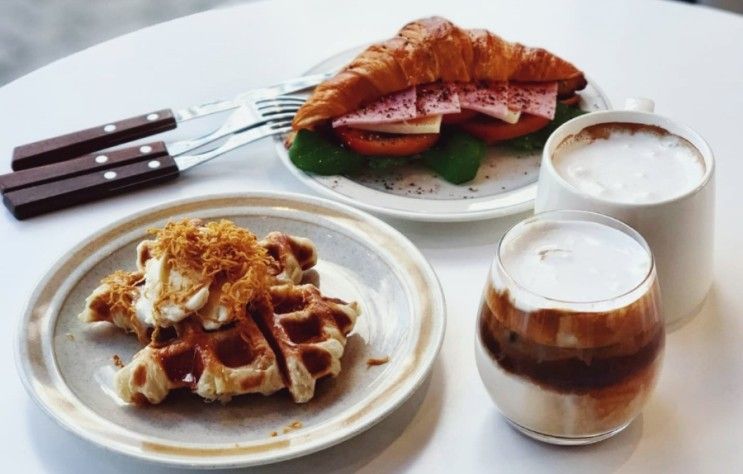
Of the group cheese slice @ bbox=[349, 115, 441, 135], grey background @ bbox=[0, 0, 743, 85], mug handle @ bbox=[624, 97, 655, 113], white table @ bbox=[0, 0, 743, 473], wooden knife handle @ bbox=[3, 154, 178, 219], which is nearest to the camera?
white table @ bbox=[0, 0, 743, 473]

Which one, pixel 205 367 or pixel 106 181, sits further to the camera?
pixel 106 181

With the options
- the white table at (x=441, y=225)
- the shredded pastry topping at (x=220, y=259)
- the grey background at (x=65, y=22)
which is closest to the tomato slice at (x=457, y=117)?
the white table at (x=441, y=225)

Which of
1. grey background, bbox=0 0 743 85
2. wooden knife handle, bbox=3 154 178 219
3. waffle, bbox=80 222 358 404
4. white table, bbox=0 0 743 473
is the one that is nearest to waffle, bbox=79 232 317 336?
waffle, bbox=80 222 358 404

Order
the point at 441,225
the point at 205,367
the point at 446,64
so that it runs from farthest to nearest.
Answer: the point at 446,64, the point at 441,225, the point at 205,367

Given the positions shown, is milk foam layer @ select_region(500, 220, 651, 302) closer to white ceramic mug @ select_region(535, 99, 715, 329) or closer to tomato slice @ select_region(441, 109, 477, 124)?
white ceramic mug @ select_region(535, 99, 715, 329)

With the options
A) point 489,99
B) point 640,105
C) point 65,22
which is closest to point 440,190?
point 489,99

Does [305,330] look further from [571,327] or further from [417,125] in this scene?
[417,125]
